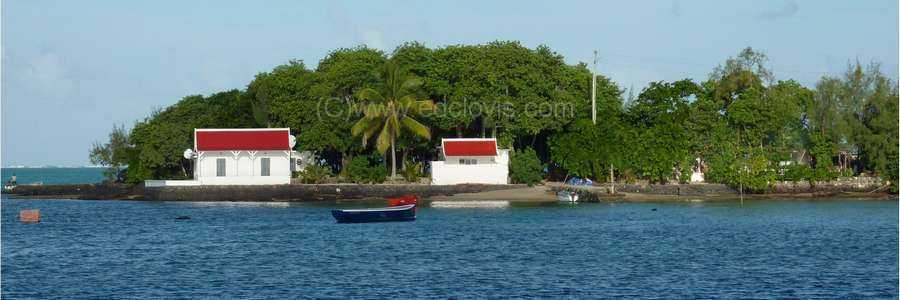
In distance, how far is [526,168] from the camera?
8694 cm

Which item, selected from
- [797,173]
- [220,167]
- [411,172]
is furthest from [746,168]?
[220,167]

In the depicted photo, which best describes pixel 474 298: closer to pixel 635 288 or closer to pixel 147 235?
pixel 635 288

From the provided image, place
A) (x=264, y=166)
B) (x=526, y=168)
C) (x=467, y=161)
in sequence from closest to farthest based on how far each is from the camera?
(x=467, y=161) < (x=526, y=168) < (x=264, y=166)

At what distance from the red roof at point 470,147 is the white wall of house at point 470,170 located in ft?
1.68

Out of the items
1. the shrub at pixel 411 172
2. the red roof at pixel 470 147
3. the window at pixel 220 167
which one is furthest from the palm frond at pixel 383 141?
the window at pixel 220 167

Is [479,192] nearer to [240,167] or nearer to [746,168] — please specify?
[240,167]

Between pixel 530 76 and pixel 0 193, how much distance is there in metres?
46.3

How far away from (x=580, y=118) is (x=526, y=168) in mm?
6108

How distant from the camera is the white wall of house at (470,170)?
86.2m

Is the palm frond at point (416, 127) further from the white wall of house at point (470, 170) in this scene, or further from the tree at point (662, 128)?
the tree at point (662, 128)

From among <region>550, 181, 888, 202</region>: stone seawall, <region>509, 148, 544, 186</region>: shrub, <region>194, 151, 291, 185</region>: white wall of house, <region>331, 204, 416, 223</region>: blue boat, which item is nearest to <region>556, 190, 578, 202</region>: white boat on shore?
<region>550, 181, 888, 202</region>: stone seawall

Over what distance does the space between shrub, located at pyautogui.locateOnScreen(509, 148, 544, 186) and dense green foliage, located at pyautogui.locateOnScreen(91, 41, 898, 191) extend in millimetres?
439

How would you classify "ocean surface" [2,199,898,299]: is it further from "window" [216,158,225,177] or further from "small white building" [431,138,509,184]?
"window" [216,158,225,177]

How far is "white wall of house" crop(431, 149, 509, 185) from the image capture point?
86.2 meters
